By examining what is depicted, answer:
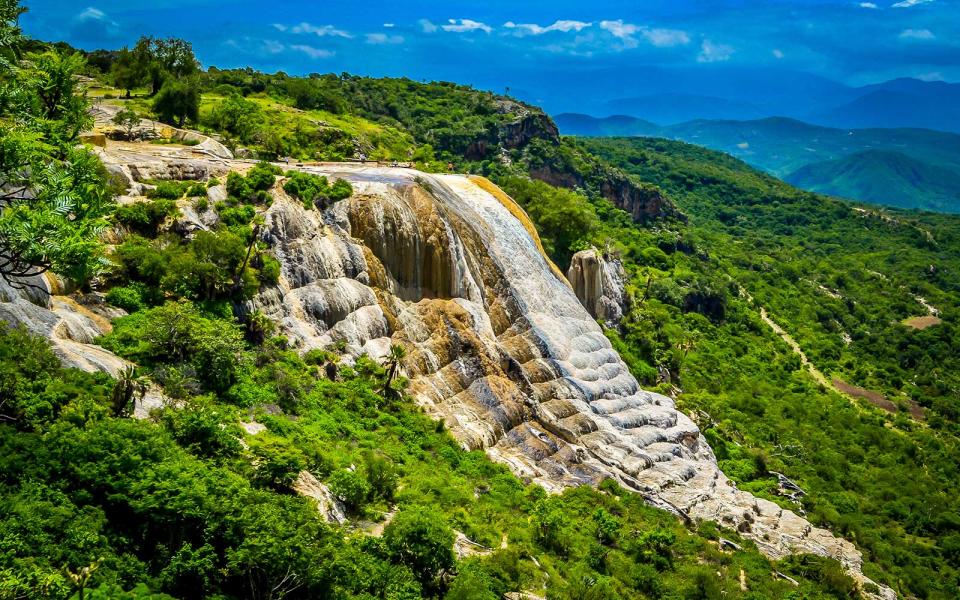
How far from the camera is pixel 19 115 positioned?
24.2 m

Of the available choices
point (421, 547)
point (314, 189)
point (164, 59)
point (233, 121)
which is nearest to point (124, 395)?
point (421, 547)

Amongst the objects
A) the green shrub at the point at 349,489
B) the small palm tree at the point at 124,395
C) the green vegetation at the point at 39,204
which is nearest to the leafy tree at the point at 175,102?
the green vegetation at the point at 39,204

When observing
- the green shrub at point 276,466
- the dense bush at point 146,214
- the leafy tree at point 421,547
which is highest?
the dense bush at point 146,214

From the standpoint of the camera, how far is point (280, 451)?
3006cm

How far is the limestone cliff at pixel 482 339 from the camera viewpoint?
44969 millimetres

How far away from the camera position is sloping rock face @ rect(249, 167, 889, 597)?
45.0 m

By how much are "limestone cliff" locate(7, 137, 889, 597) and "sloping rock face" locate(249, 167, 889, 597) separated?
10cm

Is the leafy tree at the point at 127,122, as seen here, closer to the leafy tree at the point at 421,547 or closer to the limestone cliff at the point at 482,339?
the limestone cliff at the point at 482,339

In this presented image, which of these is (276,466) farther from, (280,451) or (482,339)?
(482,339)

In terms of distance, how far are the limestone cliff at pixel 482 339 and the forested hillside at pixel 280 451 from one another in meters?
1.96

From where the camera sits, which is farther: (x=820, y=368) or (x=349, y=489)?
(x=820, y=368)

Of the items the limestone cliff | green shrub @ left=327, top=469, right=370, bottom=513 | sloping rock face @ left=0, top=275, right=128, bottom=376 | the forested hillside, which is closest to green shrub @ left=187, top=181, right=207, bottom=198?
the forested hillside

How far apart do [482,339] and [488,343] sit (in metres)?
0.52

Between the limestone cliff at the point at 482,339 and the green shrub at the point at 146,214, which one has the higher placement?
the green shrub at the point at 146,214
